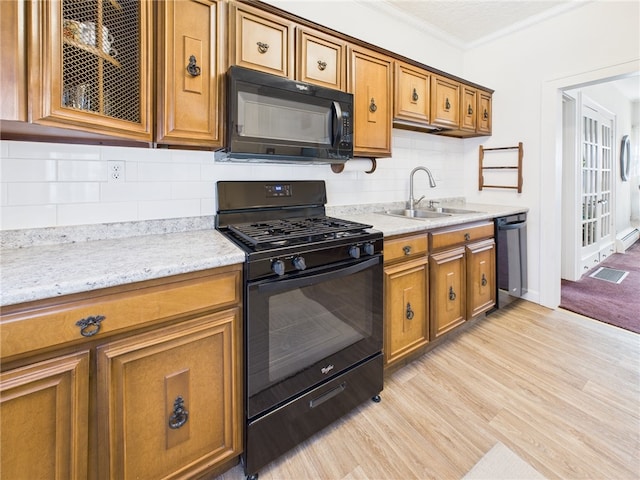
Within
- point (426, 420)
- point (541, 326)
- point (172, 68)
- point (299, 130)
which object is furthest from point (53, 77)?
point (541, 326)

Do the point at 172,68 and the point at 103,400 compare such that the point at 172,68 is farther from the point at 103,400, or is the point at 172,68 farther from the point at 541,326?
the point at 541,326

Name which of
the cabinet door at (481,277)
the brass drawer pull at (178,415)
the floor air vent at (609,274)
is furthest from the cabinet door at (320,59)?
the floor air vent at (609,274)

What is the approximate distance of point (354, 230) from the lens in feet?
5.30

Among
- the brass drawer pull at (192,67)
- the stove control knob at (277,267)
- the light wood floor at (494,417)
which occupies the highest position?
the brass drawer pull at (192,67)

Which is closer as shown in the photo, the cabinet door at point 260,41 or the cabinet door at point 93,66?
the cabinet door at point 93,66

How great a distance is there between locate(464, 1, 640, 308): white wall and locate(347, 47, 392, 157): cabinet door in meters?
1.67

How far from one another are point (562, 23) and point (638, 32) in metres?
0.57

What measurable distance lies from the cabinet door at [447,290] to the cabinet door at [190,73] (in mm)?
1560

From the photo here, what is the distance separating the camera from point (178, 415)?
1121 mm

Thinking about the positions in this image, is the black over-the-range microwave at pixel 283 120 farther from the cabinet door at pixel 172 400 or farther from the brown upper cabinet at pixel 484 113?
the brown upper cabinet at pixel 484 113

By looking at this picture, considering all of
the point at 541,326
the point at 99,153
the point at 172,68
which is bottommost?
the point at 541,326

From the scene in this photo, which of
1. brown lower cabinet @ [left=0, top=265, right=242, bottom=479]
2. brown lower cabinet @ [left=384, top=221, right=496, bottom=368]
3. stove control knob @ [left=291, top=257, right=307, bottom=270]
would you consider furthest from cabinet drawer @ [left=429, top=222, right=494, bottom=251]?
brown lower cabinet @ [left=0, top=265, right=242, bottom=479]

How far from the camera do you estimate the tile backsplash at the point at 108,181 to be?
1295 millimetres

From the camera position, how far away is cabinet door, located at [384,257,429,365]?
Answer: 1.81 metres
